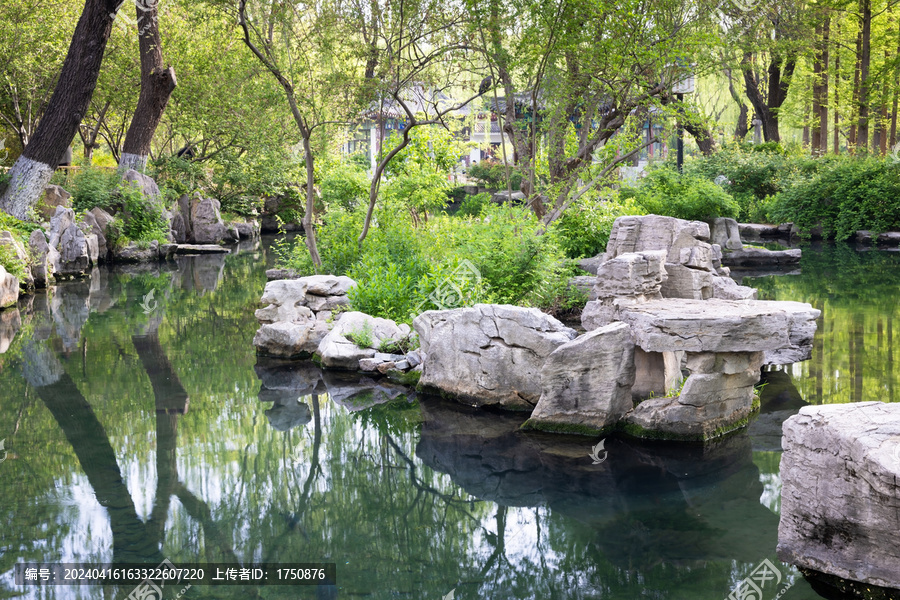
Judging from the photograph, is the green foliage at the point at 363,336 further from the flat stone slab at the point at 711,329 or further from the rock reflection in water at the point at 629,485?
the flat stone slab at the point at 711,329

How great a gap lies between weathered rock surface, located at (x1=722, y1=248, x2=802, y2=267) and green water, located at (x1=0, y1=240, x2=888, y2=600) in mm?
7115

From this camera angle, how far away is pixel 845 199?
20047 mm

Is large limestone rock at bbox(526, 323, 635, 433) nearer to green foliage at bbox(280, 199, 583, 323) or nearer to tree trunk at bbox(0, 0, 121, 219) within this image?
green foliage at bbox(280, 199, 583, 323)

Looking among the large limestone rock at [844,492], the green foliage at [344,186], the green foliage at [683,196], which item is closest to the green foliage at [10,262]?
the green foliage at [344,186]

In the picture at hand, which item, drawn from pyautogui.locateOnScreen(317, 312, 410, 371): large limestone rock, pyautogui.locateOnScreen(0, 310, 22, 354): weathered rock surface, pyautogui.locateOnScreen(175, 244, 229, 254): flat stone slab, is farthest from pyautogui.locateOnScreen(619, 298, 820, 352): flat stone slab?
pyautogui.locateOnScreen(175, 244, 229, 254): flat stone slab

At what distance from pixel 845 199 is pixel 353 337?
16.7 m

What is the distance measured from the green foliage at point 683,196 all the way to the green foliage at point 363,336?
365 inches

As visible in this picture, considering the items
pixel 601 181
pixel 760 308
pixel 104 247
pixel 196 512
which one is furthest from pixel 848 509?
pixel 104 247

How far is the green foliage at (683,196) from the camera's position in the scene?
16.5 m

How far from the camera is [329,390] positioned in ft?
25.8

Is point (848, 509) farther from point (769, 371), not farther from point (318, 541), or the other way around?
point (769, 371)

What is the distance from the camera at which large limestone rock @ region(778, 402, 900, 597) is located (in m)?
3.64

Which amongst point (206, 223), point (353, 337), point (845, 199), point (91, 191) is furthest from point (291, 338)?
point (845, 199)

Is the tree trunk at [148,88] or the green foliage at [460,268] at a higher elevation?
the tree trunk at [148,88]
